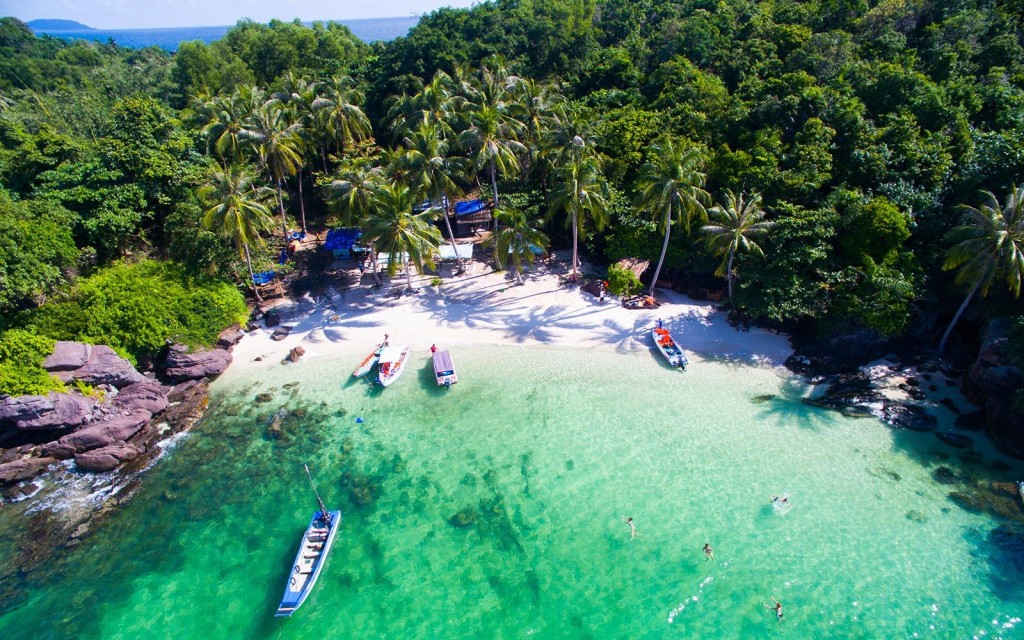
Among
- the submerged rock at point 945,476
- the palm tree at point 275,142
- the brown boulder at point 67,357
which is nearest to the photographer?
the submerged rock at point 945,476

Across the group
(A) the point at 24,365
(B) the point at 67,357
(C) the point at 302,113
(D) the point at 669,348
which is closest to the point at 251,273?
(B) the point at 67,357

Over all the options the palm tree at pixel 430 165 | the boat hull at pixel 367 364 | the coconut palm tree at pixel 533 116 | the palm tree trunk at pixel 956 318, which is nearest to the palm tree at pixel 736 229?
the palm tree trunk at pixel 956 318

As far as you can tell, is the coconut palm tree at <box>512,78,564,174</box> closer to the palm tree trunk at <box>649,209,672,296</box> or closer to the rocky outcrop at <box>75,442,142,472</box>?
the palm tree trunk at <box>649,209,672,296</box>

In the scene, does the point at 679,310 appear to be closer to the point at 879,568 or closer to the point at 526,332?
the point at 526,332

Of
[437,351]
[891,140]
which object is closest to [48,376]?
[437,351]

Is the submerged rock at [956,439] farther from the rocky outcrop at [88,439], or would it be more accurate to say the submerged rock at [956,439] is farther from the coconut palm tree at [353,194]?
the rocky outcrop at [88,439]

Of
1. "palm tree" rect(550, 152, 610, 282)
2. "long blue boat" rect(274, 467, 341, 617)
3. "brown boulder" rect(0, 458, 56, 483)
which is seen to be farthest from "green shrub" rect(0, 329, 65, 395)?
"palm tree" rect(550, 152, 610, 282)
